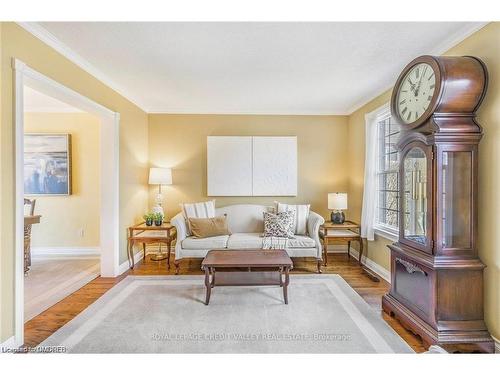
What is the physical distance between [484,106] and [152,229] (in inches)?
156

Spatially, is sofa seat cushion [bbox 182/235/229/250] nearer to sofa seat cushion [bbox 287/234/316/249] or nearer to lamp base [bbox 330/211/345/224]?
sofa seat cushion [bbox 287/234/316/249]

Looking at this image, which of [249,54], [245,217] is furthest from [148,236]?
[249,54]

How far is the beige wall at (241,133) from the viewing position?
15.3 feet

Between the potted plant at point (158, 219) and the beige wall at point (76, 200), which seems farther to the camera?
the beige wall at point (76, 200)

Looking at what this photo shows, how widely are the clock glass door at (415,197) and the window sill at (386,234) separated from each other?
35.6 inches

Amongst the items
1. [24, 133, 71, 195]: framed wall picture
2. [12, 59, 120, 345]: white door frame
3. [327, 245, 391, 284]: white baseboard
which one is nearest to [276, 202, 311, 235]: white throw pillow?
[327, 245, 391, 284]: white baseboard

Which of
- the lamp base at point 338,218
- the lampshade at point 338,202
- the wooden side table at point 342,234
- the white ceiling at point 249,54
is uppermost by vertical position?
the white ceiling at point 249,54

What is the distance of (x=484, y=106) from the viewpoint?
6.48 feet

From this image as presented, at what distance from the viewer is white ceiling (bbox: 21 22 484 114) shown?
2.15 metres

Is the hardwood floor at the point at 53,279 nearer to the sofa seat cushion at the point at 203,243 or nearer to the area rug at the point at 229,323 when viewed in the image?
the area rug at the point at 229,323

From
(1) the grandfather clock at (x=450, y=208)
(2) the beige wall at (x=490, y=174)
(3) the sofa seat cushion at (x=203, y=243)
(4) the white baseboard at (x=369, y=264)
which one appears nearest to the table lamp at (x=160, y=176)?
(3) the sofa seat cushion at (x=203, y=243)

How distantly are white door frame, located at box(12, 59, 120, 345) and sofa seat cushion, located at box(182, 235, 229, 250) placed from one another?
3.17 feet
